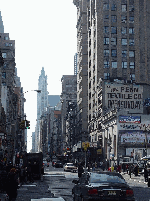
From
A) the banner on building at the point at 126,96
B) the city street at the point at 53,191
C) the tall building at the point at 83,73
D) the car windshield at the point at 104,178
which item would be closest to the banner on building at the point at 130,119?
the banner on building at the point at 126,96

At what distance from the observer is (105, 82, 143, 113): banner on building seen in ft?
296

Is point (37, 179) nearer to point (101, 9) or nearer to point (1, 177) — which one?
point (1, 177)

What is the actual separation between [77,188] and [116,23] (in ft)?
292

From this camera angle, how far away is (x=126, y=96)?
91.2 meters

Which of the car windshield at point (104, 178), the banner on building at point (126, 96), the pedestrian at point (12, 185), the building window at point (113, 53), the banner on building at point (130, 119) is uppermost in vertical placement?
the building window at point (113, 53)

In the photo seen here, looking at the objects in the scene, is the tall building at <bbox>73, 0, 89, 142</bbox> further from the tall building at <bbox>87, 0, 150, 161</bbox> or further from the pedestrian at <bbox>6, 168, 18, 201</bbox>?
the pedestrian at <bbox>6, 168, 18, 201</bbox>

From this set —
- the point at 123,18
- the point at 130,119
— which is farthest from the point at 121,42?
the point at 130,119

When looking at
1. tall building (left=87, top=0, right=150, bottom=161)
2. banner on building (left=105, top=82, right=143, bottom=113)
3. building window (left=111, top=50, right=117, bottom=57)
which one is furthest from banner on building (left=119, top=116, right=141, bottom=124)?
building window (left=111, top=50, right=117, bottom=57)

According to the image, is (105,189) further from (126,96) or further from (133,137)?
(126,96)

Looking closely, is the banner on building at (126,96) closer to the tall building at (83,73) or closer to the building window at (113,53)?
the building window at (113,53)

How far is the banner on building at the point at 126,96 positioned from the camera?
9019 centimetres

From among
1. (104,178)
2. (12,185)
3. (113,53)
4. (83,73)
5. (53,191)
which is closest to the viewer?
(104,178)

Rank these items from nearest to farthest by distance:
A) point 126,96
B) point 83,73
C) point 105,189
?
point 105,189, point 126,96, point 83,73

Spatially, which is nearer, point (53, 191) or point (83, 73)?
point (53, 191)
